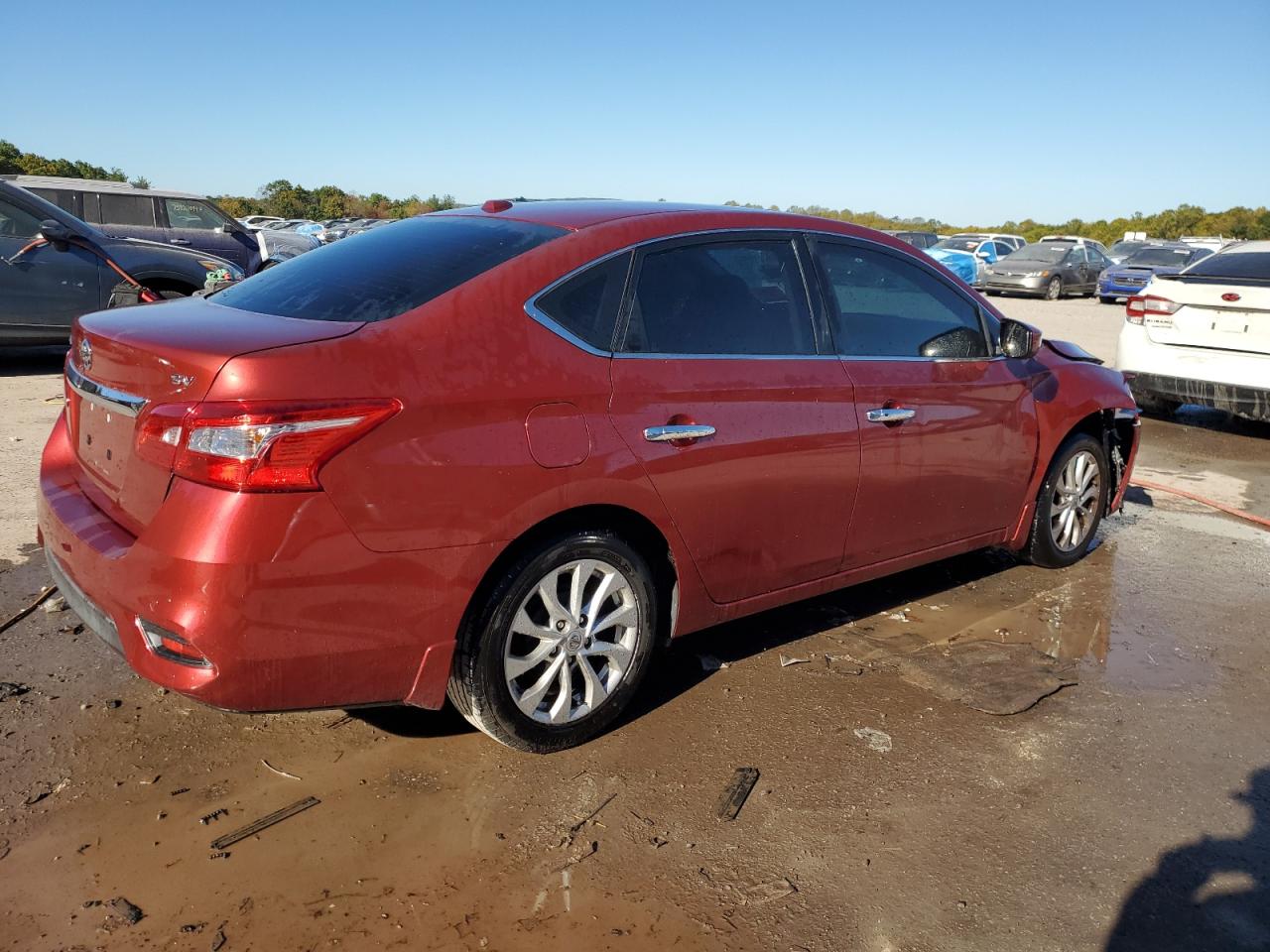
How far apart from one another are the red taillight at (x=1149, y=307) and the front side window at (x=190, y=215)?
11576 mm

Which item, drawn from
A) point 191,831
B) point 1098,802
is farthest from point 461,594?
point 1098,802

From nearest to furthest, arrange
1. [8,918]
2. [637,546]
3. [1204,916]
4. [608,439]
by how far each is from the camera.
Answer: [8,918]
[1204,916]
[608,439]
[637,546]

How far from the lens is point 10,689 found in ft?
11.8

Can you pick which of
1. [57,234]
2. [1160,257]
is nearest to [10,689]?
[57,234]

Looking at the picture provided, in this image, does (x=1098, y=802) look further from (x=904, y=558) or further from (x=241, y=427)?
(x=241, y=427)

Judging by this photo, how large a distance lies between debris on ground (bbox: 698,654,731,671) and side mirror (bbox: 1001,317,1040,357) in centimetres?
188

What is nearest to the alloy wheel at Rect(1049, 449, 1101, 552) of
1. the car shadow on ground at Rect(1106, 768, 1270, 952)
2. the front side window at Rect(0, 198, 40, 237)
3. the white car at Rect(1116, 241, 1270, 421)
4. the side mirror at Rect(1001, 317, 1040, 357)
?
the side mirror at Rect(1001, 317, 1040, 357)

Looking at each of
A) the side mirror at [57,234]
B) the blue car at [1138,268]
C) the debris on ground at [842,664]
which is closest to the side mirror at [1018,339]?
the debris on ground at [842,664]

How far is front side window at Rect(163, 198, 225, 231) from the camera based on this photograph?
1430cm

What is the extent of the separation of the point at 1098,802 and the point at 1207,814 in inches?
12.4

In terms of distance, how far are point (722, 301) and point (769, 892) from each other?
1.92 m

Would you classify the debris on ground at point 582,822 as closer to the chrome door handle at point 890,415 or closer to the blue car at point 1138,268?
the chrome door handle at point 890,415

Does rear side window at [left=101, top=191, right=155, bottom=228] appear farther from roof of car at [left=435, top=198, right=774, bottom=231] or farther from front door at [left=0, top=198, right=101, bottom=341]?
roof of car at [left=435, top=198, right=774, bottom=231]

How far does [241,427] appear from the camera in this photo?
103 inches
